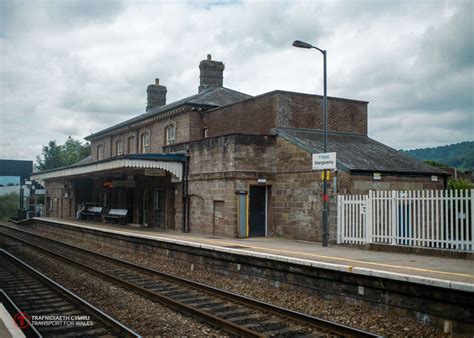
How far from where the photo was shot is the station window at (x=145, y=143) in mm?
30433

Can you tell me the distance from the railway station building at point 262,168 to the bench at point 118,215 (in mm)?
1659

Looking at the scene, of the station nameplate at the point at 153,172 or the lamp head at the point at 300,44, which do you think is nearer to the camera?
the lamp head at the point at 300,44

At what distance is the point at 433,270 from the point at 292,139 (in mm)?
9369

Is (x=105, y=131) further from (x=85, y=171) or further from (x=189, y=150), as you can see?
(x=189, y=150)

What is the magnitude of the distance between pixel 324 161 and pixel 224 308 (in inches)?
266

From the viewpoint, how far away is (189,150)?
21.1 m

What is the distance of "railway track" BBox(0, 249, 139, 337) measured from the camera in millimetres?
7578

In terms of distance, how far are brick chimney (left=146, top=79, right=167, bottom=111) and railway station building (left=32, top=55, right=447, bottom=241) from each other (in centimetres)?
1279

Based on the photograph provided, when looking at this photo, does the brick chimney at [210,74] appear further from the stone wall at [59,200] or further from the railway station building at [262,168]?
the stone wall at [59,200]

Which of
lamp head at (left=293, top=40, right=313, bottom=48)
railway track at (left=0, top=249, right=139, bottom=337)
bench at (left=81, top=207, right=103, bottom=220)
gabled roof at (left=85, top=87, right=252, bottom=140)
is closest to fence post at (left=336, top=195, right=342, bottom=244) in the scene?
lamp head at (left=293, top=40, right=313, bottom=48)

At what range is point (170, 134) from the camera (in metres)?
27.7

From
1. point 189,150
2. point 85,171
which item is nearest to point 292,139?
point 189,150

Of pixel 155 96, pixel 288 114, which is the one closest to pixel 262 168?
pixel 288 114

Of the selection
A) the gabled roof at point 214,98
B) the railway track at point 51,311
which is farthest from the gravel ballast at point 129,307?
the gabled roof at point 214,98
